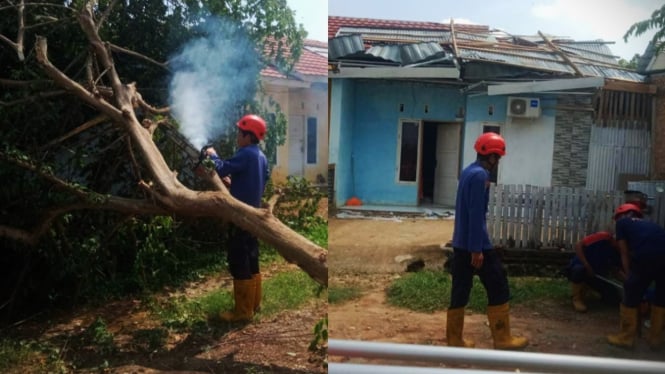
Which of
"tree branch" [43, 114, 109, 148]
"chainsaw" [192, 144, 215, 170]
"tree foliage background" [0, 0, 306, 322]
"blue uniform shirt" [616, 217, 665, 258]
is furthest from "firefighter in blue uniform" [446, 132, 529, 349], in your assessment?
"tree branch" [43, 114, 109, 148]

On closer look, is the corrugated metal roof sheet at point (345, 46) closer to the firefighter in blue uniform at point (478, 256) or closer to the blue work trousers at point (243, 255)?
the firefighter in blue uniform at point (478, 256)

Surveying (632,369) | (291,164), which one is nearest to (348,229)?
(632,369)

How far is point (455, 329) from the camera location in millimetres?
1045

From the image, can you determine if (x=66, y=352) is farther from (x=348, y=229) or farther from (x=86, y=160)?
(x=348, y=229)

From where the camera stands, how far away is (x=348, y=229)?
1091mm

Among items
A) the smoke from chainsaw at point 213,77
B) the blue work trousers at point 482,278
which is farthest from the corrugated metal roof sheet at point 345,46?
the smoke from chainsaw at point 213,77

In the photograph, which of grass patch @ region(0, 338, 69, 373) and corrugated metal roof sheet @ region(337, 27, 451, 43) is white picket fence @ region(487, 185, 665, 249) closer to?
corrugated metal roof sheet @ region(337, 27, 451, 43)

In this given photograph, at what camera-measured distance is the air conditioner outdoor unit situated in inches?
40.4

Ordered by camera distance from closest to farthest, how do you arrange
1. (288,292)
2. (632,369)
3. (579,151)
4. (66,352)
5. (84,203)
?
(632,369), (579,151), (288,292), (66,352), (84,203)

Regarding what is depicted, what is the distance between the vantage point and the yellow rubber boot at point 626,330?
38.4 inches

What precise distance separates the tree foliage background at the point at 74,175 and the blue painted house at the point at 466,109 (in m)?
1.41

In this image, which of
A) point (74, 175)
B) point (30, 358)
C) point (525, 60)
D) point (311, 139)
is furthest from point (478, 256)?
point (74, 175)

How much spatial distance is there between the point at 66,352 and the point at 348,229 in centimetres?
183

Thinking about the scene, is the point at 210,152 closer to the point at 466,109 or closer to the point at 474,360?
the point at 466,109
